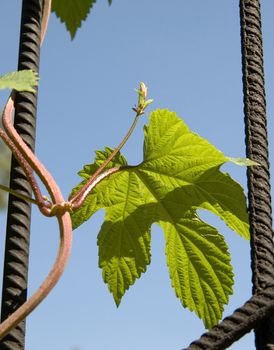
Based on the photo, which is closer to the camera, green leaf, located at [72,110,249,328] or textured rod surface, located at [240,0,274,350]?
textured rod surface, located at [240,0,274,350]

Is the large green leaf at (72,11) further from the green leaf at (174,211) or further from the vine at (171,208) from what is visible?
the green leaf at (174,211)

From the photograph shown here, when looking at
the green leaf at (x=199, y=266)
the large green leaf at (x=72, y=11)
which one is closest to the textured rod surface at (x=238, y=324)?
the green leaf at (x=199, y=266)

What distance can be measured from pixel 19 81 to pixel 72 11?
0.27 m

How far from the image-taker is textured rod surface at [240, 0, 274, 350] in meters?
0.56

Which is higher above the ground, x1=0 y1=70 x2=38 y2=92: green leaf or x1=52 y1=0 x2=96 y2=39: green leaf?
x1=52 y1=0 x2=96 y2=39: green leaf

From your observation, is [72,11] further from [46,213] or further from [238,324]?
[238,324]

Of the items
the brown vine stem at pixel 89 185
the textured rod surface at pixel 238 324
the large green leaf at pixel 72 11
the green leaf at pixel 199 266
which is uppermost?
the large green leaf at pixel 72 11

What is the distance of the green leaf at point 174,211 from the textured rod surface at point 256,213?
51 mm

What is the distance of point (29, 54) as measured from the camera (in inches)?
27.7

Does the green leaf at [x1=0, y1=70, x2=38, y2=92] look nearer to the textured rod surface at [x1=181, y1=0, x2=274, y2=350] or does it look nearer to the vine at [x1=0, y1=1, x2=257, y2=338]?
the vine at [x1=0, y1=1, x2=257, y2=338]

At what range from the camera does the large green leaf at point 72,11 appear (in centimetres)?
77

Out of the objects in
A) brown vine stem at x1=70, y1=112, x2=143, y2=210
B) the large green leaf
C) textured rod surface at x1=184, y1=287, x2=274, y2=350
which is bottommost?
textured rod surface at x1=184, y1=287, x2=274, y2=350

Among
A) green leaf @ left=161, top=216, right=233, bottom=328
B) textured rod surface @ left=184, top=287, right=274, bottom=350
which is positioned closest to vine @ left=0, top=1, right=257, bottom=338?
green leaf @ left=161, top=216, right=233, bottom=328

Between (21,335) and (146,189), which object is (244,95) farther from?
(21,335)
